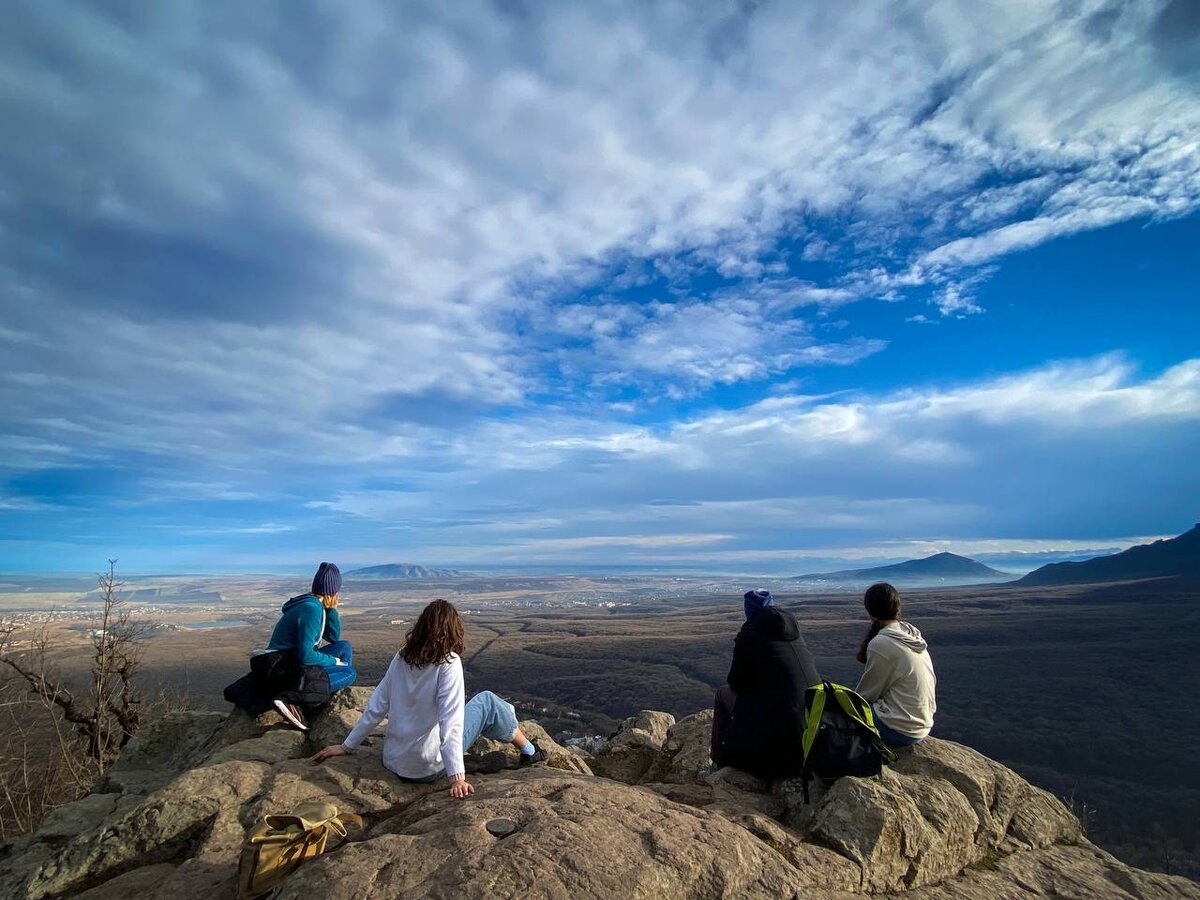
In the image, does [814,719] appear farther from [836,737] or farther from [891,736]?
[891,736]

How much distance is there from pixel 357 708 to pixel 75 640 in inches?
3177

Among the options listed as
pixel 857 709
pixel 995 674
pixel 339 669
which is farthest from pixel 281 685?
pixel 995 674

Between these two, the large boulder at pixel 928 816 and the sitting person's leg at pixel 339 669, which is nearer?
the large boulder at pixel 928 816

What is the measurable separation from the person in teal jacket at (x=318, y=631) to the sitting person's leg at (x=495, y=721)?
7.43ft

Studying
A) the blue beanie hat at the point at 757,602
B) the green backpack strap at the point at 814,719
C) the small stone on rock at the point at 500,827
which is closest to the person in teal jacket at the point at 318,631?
the small stone on rock at the point at 500,827

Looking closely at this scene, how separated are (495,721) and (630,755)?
3.20m

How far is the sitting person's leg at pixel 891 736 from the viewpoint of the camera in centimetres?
712

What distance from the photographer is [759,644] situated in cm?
671

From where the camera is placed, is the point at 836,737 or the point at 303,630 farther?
the point at 303,630

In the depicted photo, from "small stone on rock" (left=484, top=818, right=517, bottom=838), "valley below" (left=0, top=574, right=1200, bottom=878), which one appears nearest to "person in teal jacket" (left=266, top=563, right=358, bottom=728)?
"small stone on rock" (left=484, top=818, right=517, bottom=838)

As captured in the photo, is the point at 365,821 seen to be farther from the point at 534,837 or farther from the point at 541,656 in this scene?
the point at 541,656

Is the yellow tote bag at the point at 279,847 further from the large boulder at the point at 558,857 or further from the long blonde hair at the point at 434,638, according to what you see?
the long blonde hair at the point at 434,638

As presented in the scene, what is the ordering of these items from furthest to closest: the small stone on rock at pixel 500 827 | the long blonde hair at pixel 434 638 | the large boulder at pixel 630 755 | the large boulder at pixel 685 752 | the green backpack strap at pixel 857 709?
the large boulder at pixel 630 755 < the large boulder at pixel 685 752 < the green backpack strap at pixel 857 709 < the long blonde hair at pixel 434 638 < the small stone on rock at pixel 500 827

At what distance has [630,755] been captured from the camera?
9609mm
